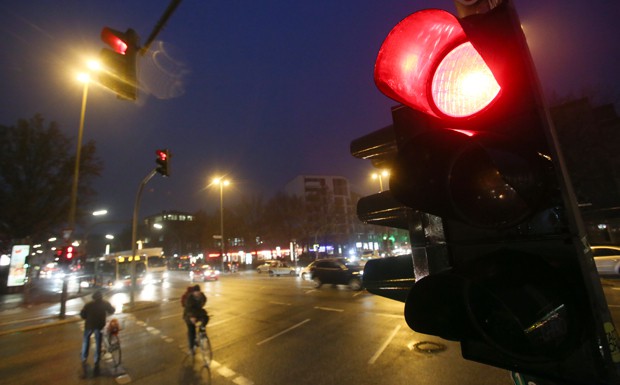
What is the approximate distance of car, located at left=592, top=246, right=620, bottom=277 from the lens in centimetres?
1464

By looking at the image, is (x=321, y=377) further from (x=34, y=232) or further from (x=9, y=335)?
(x=34, y=232)

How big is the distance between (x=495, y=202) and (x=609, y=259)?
1961cm

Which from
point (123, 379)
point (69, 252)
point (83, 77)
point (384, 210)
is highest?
point (83, 77)

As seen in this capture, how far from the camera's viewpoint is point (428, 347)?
281 inches

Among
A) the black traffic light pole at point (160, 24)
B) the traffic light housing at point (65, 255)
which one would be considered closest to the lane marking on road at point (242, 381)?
the black traffic light pole at point (160, 24)

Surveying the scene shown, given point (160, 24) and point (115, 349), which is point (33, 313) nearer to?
point (115, 349)

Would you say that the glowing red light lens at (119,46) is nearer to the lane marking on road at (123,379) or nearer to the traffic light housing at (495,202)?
the traffic light housing at (495,202)

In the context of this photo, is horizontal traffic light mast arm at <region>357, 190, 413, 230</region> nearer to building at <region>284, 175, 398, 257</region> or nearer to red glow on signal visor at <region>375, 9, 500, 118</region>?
red glow on signal visor at <region>375, 9, 500, 118</region>

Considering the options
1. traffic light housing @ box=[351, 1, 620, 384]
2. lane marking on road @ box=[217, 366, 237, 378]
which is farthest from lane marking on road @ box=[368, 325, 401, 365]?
traffic light housing @ box=[351, 1, 620, 384]

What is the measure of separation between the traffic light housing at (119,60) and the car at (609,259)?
2027 cm

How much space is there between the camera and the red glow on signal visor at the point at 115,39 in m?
4.81

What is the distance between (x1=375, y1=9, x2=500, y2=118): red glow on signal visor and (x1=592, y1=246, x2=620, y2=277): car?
19360 mm

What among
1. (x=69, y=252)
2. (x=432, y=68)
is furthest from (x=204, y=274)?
(x=432, y=68)

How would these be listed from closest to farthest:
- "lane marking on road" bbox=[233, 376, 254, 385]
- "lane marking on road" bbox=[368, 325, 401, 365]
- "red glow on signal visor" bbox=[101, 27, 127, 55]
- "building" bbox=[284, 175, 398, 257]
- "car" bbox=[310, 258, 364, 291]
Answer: "red glow on signal visor" bbox=[101, 27, 127, 55]
"lane marking on road" bbox=[233, 376, 254, 385]
"lane marking on road" bbox=[368, 325, 401, 365]
"car" bbox=[310, 258, 364, 291]
"building" bbox=[284, 175, 398, 257]
